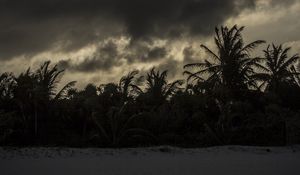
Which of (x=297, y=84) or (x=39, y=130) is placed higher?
(x=297, y=84)

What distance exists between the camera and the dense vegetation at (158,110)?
21.6 m

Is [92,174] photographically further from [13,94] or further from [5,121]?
[13,94]

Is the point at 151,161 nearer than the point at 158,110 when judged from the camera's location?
Yes

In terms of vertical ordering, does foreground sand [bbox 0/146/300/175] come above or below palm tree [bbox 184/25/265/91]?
below

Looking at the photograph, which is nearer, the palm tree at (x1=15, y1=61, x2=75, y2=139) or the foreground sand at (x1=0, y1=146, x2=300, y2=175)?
the foreground sand at (x1=0, y1=146, x2=300, y2=175)

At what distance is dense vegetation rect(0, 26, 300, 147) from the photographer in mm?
21562

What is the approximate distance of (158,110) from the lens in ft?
80.6

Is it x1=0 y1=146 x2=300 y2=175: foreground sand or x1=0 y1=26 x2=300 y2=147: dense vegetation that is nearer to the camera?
x1=0 y1=146 x2=300 y2=175: foreground sand

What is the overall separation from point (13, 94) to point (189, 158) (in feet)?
35.7

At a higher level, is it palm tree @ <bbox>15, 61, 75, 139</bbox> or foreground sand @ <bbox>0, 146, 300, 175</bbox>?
palm tree @ <bbox>15, 61, 75, 139</bbox>

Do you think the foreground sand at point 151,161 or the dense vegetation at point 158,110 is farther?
the dense vegetation at point 158,110

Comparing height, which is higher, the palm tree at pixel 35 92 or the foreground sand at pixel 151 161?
the palm tree at pixel 35 92

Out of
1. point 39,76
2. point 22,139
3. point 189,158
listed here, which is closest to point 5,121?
point 22,139

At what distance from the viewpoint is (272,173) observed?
13117 mm
